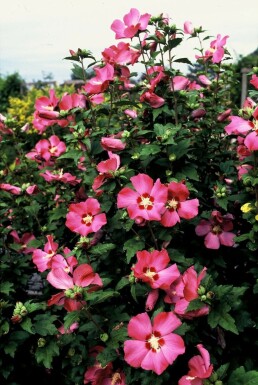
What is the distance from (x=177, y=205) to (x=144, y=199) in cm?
13

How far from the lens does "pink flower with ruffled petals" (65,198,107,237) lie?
176 cm

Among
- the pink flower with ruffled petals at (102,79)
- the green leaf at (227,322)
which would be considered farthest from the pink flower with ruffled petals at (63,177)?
the green leaf at (227,322)

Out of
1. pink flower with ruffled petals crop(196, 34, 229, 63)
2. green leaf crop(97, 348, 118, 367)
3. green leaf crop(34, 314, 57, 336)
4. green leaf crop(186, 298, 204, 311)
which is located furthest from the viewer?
pink flower with ruffled petals crop(196, 34, 229, 63)

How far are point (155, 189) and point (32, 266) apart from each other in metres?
1.28

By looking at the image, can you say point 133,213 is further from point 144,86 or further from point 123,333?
point 144,86

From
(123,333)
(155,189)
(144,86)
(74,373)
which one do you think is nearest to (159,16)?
(144,86)

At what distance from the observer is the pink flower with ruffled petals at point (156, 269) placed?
1527 mm

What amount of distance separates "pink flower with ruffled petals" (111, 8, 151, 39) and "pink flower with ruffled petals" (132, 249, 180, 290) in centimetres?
103

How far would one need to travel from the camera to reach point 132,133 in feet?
6.20

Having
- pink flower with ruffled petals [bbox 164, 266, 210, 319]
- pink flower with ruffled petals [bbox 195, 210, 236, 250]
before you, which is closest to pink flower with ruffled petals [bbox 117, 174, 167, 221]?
pink flower with ruffled petals [bbox 164, 266, 210, 319]

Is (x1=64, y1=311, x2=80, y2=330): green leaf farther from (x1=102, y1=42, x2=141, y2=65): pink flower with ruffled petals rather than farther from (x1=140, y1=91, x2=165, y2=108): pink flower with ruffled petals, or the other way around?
(x1=102, y1=42, x2=141, y2=65): pink flower with ruffled petals

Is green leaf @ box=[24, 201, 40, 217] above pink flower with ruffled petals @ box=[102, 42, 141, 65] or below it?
below

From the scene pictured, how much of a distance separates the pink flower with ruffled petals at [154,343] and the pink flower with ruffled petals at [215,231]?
0.60 m

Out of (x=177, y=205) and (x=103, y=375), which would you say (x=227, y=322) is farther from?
(x=103, y=375)
